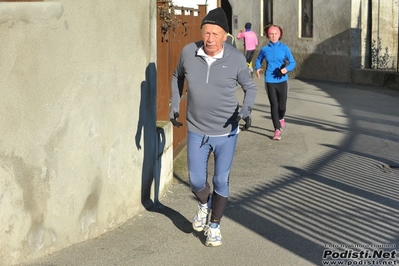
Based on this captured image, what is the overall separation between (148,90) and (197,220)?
1.45 m

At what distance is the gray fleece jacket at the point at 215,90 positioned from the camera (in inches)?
241

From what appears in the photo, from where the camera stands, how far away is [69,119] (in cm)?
596

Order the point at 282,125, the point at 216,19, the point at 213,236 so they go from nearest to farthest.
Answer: the point at 216,19 → the point at 213,236 → the point at 282,125

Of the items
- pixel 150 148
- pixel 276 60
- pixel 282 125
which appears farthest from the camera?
pixel 282 125

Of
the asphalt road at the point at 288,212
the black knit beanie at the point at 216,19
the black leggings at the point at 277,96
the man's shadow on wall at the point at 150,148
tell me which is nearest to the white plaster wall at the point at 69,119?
the man's shadow on wall at the point at 150,148

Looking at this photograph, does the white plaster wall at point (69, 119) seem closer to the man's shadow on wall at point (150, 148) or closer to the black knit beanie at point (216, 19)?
the man's shadow on wall at point (150, 148)

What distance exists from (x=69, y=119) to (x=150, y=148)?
5.43ft

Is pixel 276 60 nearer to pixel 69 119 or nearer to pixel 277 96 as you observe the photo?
pixel 277 96

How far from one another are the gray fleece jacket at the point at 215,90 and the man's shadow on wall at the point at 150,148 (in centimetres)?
101

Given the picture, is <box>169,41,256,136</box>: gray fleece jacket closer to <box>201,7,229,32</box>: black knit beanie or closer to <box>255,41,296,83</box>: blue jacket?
<box>201,7,229,32</box>: black knit beanie

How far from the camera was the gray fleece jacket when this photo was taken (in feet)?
20.1

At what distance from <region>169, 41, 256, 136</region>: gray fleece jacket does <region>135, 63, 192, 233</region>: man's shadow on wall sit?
101cm

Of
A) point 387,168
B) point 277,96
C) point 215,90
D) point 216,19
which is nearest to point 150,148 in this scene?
point 215,90

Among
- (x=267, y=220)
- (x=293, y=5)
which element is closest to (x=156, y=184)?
(x=267, y=220)
